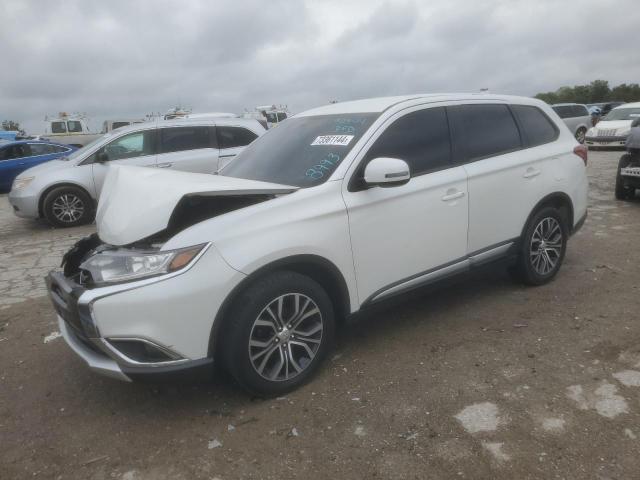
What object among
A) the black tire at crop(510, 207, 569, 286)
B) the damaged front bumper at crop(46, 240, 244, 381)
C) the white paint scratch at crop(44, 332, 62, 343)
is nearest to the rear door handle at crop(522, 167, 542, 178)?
the black tire at crop(510, 207, 569, 286)

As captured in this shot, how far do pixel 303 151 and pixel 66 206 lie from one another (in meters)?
6.71

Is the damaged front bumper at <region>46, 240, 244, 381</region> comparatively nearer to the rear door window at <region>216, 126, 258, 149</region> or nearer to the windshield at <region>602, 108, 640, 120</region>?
the rear door window at <region>216, 126, 258, 149</region>

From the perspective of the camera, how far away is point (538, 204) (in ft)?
14.1

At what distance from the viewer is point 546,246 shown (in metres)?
4.52

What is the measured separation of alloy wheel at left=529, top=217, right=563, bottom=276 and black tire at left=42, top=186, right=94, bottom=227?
7.46m

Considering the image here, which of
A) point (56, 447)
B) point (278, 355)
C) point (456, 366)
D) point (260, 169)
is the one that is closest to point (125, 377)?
point (56, 447)

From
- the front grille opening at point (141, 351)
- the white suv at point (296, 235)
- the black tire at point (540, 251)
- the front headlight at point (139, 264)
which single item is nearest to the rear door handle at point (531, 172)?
the white suv at point (296, 235)

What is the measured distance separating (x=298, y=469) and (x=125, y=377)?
101 cm

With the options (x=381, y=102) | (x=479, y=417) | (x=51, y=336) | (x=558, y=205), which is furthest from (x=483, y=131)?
(x=51, y=336)

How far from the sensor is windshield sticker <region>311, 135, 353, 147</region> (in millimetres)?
3406

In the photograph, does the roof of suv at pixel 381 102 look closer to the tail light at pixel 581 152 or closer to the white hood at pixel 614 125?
the tail light at pixel 581 152

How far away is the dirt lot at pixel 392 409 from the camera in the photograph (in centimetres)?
245

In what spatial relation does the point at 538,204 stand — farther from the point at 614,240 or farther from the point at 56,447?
the point at 56,447

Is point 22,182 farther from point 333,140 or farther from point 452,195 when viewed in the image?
point 452,195
